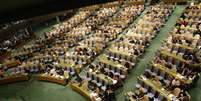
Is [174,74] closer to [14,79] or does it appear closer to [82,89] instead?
[82,89]

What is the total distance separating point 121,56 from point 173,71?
4582 millimetres

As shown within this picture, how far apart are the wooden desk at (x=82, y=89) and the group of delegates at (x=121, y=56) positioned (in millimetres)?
388

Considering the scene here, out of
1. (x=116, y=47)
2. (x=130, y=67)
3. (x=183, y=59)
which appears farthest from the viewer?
(x=116, y=47)

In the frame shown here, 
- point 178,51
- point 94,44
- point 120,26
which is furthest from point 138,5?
point 178,51

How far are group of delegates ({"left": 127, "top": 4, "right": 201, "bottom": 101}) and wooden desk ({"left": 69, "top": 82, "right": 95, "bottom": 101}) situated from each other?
2.57 metres

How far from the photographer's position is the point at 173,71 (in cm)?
1537

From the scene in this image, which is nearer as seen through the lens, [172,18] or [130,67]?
[130,67]

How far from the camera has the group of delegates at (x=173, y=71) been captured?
14008 millimetres

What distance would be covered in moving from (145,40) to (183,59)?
467cm

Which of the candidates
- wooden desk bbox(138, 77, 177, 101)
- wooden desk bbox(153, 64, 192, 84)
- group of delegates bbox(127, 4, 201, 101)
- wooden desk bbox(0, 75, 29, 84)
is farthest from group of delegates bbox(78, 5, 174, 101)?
wooden desk bbox(0, 75, 29, 84)

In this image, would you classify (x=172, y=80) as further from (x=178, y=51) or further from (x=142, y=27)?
(x=142, y=27)

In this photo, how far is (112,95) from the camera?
1541 centimetres

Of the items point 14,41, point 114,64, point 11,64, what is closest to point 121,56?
point 114,64

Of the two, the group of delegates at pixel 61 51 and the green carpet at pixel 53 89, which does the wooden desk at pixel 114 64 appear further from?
the group of delegates at pixel 61 51
